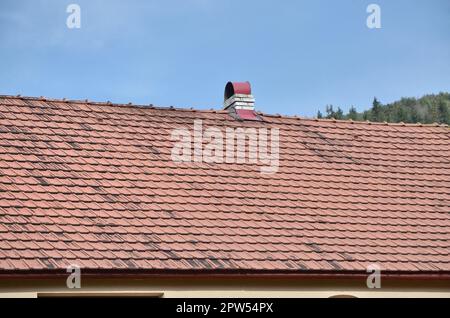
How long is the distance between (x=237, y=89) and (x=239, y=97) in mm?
389

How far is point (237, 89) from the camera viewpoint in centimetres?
1866

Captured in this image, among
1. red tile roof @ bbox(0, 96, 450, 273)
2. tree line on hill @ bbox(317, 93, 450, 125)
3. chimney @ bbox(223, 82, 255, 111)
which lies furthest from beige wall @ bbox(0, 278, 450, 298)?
tree line on hill @ bbox(317, 93, 450, 125)

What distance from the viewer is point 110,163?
15.2m

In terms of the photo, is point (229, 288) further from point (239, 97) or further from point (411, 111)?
point (411, 111)

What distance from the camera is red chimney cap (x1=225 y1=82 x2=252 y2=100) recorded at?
60.8ft

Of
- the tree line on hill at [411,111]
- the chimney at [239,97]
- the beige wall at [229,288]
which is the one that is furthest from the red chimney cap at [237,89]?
the tree line on hill at [411,111]

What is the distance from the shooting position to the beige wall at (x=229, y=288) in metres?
12.3

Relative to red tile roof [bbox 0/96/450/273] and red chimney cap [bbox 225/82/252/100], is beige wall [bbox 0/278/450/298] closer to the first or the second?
red tile roof [bbox 0/96/450/273]
